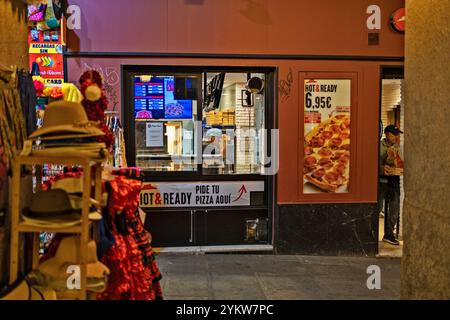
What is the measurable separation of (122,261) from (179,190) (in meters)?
3.46

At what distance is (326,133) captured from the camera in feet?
22.8

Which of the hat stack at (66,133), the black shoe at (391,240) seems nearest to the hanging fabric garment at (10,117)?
the hat stack at (66,133)

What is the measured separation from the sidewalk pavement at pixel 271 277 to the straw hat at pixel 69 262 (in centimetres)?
213

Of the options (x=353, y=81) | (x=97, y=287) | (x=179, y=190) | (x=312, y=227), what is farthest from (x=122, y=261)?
(x=353, y=81)

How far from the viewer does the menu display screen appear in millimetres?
6820

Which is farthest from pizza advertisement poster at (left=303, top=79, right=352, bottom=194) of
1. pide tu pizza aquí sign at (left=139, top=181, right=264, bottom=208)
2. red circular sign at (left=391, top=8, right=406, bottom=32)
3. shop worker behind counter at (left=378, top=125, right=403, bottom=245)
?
shop worker behind counter at (left=378, top=125, right=403, bottom=245)

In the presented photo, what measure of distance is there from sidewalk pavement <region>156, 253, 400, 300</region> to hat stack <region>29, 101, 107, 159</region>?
2602 millimetres

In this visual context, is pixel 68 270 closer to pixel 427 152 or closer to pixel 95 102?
pixel 95 102

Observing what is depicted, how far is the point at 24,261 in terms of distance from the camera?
3592 mm

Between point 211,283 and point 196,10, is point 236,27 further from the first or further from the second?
point 211,283

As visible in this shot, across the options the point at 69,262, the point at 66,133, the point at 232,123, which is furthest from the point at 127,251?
the point at 232,123

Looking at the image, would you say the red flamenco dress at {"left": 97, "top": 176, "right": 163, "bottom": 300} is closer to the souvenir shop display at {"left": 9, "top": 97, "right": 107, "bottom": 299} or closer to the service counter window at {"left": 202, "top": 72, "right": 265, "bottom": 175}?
the souvenir shop display at {"left": 9, "top": 97, "right": 107, "bottom": 299}

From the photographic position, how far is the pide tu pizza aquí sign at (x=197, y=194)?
6.84m

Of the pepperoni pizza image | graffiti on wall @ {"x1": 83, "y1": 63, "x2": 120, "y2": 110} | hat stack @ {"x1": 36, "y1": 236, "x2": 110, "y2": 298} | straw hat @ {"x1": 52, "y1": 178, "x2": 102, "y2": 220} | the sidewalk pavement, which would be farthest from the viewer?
the pepperoni pizza image
